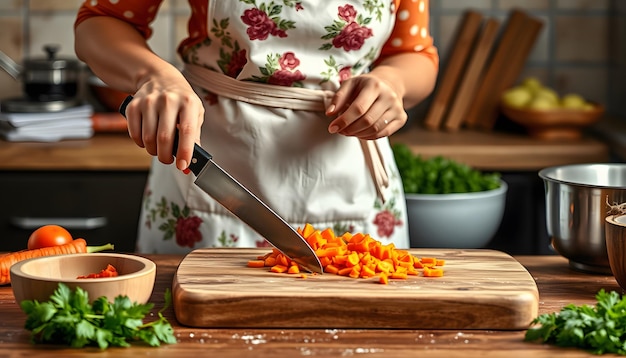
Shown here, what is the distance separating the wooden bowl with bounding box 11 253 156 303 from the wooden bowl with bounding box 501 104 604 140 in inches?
66.7

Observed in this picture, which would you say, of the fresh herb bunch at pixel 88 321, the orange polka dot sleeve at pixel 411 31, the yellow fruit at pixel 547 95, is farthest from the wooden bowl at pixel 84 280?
the yellow fruit at pixel 547 95

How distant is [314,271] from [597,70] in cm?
206

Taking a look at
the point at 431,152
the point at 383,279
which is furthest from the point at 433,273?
the point at 431,152

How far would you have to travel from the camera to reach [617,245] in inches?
43.6

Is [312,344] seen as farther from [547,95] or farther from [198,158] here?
[547,95]

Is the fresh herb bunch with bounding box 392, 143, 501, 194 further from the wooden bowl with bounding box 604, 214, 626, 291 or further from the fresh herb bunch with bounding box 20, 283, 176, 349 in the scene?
the fresh herb bunch with bounding box 20, 283, 176, 349

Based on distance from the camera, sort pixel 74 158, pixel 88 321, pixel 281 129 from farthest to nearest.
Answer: pixel 74 158 < pixel 281 129 < pixel 88 321

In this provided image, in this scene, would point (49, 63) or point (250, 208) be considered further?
point (49, 63)

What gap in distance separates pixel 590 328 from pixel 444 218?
0.97 meters

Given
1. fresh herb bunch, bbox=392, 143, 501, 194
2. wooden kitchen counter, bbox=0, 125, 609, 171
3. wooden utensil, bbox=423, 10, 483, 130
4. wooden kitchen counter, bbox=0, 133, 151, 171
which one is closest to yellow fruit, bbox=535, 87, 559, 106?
wooden kitchen counter, bbox=0, 125, 609, 171

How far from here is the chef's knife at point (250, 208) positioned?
1.12m

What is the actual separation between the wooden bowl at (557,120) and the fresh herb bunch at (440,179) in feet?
1.67

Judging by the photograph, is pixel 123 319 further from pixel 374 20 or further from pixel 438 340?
pixel 374 20

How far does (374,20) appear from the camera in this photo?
1441mm
